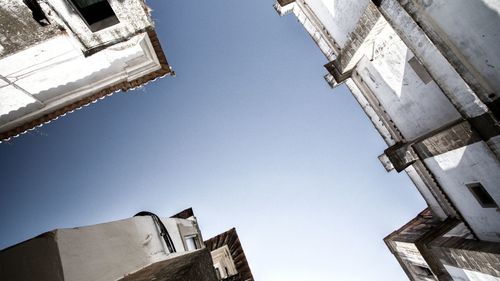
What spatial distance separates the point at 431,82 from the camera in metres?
7.94

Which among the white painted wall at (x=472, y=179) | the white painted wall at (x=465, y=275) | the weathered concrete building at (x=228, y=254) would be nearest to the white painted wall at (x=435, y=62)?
the white painted wall at (x=472, y=179)

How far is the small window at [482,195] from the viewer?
735cm

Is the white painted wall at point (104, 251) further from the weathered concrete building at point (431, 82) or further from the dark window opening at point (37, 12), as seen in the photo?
the weathered concrete building at point (431, 82)

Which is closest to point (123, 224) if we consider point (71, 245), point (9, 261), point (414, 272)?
point (71, 245)

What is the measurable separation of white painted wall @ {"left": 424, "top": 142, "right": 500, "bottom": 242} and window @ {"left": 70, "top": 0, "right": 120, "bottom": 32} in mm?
9253

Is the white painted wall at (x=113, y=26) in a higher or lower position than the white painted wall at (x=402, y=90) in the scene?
higher

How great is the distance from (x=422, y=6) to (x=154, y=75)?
7050 mm

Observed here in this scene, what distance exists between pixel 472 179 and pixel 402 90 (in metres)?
3.24

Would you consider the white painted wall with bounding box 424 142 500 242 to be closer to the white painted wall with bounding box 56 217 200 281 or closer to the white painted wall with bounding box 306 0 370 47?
the white painted wall with bounding box 306 0 370 47

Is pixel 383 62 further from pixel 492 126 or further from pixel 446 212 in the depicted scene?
pixel 446 212

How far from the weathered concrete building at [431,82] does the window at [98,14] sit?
658cm

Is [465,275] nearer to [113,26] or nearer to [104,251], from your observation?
[104,251]

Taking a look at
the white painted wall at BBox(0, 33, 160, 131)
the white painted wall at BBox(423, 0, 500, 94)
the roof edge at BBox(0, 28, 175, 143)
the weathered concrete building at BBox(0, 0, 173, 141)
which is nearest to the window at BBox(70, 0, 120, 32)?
the weathered concrete building at BBox(0, 0, 173, 141)

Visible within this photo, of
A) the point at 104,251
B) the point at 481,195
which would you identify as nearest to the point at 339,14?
the point at 481,195
